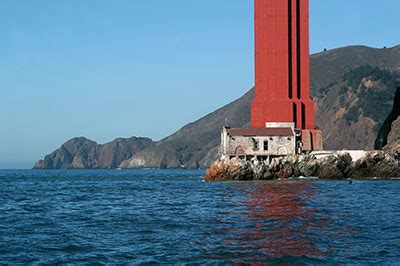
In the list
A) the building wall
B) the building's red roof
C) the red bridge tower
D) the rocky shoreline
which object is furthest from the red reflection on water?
the red bridge tower

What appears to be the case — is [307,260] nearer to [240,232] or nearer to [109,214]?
[240,232]

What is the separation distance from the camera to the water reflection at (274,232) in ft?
80.8

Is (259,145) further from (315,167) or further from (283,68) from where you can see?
(283,68)

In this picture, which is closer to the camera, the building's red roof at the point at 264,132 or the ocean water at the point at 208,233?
the ocean water at the point at 208,233

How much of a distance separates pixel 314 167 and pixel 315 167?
16 centimetres

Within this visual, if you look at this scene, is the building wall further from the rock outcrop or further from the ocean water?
the ocean water

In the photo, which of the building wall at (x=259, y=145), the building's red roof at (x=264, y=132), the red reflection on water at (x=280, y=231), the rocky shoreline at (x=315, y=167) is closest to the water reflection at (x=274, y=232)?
the red reflection on water at (x=280, y=231)

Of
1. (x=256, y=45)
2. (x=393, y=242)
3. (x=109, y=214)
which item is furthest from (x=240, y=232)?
(x=256, y=45)

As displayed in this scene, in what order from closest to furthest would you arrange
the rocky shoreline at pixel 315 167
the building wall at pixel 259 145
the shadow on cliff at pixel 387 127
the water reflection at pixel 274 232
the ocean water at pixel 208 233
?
the ocean water at pixel 208 233
the water reflection at pixel 274 232
the rocky shoreline at pixel 315 167
the building wall at pixel 259 145
the shadow on cliff at pixel 387 127

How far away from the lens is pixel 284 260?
2311cm

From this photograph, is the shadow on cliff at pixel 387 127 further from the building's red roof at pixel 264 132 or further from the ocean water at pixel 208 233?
the ocean water at pixel 208 233

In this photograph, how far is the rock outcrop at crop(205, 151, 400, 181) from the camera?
9088 centimetres

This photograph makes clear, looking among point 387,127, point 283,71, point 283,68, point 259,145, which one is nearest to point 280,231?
point 259,145

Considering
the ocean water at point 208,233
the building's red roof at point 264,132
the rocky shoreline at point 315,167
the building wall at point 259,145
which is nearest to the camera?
the ocean water at point 208,233
